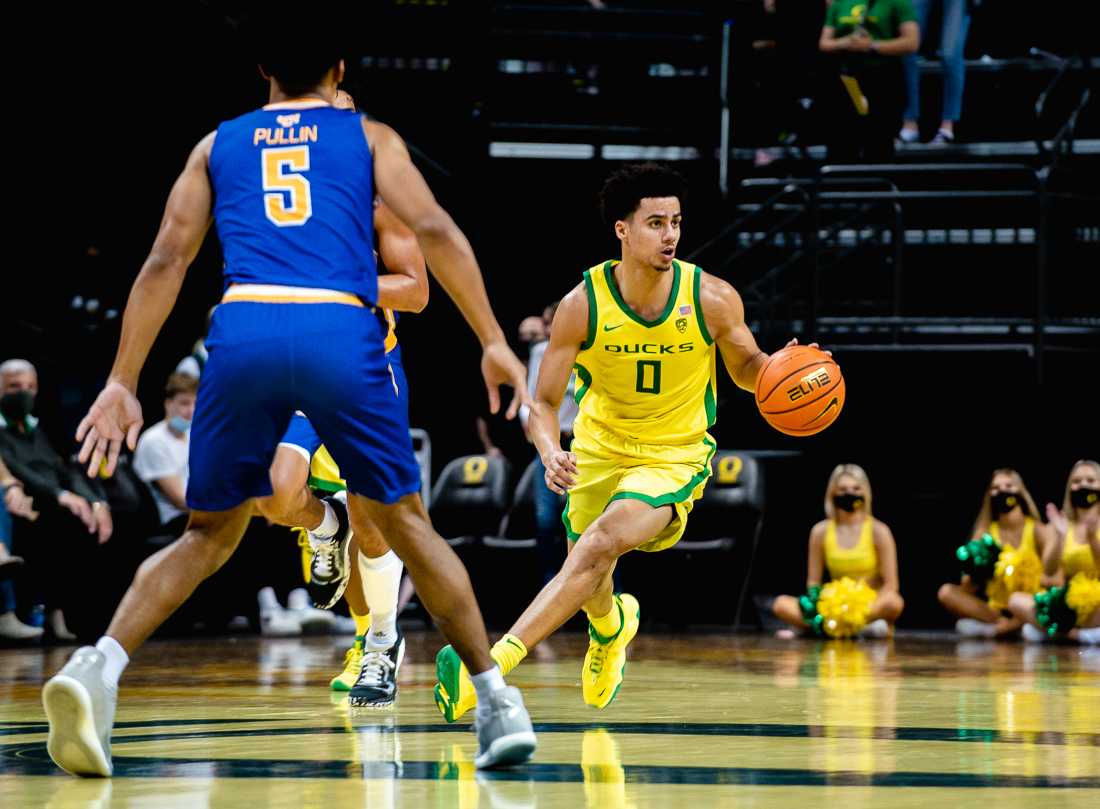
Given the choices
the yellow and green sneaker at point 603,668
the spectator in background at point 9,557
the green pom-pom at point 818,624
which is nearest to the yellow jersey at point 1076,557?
the green pom-pom at point 818,624

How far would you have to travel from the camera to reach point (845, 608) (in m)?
11.5

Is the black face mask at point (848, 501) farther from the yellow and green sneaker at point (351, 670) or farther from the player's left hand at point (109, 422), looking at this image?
the player's left hand at point (109, 422)

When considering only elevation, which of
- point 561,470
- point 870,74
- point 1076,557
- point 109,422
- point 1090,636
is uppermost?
point 870,74

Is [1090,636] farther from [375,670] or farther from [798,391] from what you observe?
[375,670]

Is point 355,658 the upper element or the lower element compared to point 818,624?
upper

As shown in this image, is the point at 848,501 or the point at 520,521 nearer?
the point at 848,501

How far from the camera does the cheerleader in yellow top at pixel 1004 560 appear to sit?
454 inches

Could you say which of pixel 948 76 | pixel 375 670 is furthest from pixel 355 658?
pixel 948 76

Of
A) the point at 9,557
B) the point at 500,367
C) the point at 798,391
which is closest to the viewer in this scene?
the point at 500,367

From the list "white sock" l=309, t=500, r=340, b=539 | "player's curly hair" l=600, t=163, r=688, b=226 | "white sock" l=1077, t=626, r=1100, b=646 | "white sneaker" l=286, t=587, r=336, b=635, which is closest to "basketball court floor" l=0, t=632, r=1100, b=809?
"white sock" l=309, t=500, r=340, b=539

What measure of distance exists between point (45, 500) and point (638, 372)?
5511 mm

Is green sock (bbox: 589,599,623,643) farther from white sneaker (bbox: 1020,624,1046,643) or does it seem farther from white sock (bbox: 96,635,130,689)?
white sneaker (bbox: 1020,624,1046,643)

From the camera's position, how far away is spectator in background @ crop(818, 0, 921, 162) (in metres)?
A: 14.2

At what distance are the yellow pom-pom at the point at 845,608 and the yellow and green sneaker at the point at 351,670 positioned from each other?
5.17 m
